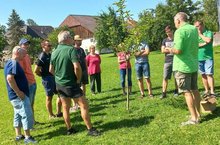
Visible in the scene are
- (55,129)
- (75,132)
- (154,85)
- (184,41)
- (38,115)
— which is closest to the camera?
(184,41)

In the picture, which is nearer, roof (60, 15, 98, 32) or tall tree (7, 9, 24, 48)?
tall tree (7, 9, 24, 48)

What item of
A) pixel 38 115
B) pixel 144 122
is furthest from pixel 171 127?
pixel 38 115

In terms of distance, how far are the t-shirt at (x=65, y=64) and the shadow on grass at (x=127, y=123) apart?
1.43m

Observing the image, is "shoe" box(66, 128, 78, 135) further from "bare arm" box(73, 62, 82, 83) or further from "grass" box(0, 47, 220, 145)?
"bare arm" box(73, 62, 82, 83)

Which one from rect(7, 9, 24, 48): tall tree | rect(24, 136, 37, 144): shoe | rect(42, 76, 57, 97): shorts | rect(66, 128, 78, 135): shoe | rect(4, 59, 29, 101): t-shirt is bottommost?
rect(24, 136, 37, 144): shoe

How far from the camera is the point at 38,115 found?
414 inches

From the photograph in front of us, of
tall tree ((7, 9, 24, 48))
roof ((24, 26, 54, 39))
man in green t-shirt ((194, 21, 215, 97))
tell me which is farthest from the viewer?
roof ((24, 26, 54, 39))

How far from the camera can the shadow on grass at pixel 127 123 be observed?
7.85m

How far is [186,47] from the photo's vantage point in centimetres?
701

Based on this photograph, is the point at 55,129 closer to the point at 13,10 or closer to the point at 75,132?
the point at 75,132

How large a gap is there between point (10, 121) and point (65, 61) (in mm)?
3937

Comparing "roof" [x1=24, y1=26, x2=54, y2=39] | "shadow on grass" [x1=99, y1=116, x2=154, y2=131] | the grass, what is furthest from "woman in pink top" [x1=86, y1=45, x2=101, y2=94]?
"roof" [x1=24, y1=26, x2=54, y2=39]

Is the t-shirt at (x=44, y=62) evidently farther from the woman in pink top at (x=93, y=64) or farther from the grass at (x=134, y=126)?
the woman in pink top at (x=93, y=64)

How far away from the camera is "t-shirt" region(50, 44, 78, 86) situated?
23.5 feet
